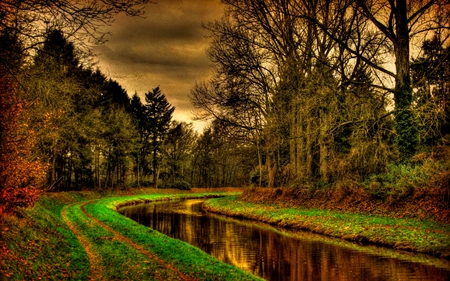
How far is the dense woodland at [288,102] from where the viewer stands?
9.70 m

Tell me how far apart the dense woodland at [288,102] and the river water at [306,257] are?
4.73m

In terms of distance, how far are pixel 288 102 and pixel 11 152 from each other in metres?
19.4

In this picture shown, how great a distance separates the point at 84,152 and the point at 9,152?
2653cm

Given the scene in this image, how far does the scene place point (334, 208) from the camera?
742 inches

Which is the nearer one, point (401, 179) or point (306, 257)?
point (306, 257)

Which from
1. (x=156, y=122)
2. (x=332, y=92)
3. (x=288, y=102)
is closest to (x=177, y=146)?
(x=156, y=122)

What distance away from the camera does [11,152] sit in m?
9.61

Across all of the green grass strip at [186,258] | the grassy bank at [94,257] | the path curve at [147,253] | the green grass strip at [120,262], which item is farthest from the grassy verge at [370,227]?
the green grass strip at [120,262]

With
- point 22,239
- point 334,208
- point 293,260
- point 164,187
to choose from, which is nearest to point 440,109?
point 293,260

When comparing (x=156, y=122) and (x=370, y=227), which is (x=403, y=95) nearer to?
(x=370, y=227)

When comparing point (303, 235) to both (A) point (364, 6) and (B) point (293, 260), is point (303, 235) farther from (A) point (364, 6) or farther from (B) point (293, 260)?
(A) point (364, 6)

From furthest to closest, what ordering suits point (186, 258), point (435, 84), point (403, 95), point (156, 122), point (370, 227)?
point (156, 122) < point (403, 95) < point (370, 227) < point (435, 84) < point (186, 258)

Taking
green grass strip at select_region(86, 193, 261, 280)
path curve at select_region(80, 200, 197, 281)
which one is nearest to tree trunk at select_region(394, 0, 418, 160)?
green grass strip at select_region(86, 193, 261, 280)

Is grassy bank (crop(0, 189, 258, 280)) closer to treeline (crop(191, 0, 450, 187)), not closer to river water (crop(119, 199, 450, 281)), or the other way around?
river water (crop(119, 199, 450, 281))
